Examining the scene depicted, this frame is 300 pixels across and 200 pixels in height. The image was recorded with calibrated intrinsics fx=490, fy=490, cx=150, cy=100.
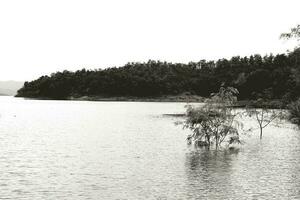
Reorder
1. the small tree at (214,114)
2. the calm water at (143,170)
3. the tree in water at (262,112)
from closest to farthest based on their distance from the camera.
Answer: the calm water at (143,170) < the small tree at (214,114) < the tree in water at (262,112)

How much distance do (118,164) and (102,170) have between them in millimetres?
3466

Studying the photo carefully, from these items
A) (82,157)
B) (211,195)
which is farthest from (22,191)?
(82,157)

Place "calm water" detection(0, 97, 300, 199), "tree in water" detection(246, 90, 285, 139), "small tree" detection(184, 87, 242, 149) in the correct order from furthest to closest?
"tree in water" detection(246, 90, 285, 139) → "small tree" detection(184, 87, 242, 149) → "calm water" detection(0, 97, 300, 199)

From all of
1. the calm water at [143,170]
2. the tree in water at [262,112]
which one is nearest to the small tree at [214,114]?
the calm water at [143,170]

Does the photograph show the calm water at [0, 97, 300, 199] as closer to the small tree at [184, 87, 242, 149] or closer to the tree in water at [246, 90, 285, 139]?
the small tree at [184, 87, 242, 149]

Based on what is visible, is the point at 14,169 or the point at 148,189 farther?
the point at 14,169

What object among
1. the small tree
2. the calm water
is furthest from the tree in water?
the small tree

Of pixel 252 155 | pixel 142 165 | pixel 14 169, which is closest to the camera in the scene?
pixel 14 169

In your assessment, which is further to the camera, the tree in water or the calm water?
the tree in water

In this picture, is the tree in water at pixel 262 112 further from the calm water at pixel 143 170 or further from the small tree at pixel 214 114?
the small tree at pixel 214 114

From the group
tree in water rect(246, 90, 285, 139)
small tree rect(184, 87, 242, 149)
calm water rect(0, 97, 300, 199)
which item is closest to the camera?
calm water rect(0, 97, 300, 199)

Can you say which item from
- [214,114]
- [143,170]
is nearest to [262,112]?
[214,114]

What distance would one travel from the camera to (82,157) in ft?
149

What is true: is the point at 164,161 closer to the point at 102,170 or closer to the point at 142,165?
the point at 142,165
